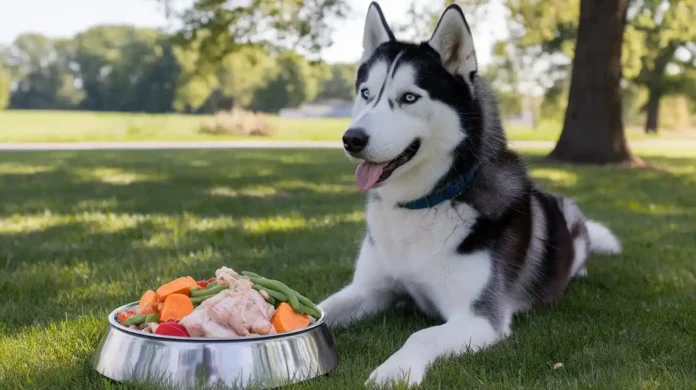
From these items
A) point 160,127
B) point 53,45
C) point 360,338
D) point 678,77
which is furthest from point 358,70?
point 53,45

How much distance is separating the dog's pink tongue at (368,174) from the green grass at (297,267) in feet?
2.44

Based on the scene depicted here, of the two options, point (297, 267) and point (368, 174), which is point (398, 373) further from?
point (297, 267)

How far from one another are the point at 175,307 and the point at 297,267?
7.47ft

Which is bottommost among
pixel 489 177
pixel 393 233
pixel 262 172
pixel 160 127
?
pixel 160 127

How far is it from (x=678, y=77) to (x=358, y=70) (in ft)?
131

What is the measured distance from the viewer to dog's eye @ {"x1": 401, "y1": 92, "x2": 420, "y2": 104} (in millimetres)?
3271

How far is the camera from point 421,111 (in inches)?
128

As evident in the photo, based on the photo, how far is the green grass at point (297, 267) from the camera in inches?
112

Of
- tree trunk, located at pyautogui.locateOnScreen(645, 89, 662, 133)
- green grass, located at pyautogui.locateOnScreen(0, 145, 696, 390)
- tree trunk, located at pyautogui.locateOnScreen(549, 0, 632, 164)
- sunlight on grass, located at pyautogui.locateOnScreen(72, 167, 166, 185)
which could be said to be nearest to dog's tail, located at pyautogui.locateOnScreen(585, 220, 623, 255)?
green grass, located at pyautogui.locateOnScreen(0, 145, 696, 390)

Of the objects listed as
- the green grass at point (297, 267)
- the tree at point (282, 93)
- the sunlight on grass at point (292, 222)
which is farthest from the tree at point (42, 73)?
the sunlight on grass at point (292, 222)

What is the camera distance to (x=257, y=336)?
2588mm

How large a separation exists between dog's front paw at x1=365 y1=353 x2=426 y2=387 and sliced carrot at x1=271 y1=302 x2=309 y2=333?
380mm

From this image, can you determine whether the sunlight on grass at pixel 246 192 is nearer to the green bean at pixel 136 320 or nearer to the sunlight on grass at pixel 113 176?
the sunlight on grass at pixel 113 176

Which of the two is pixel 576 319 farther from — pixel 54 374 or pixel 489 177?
pixel 54 374
